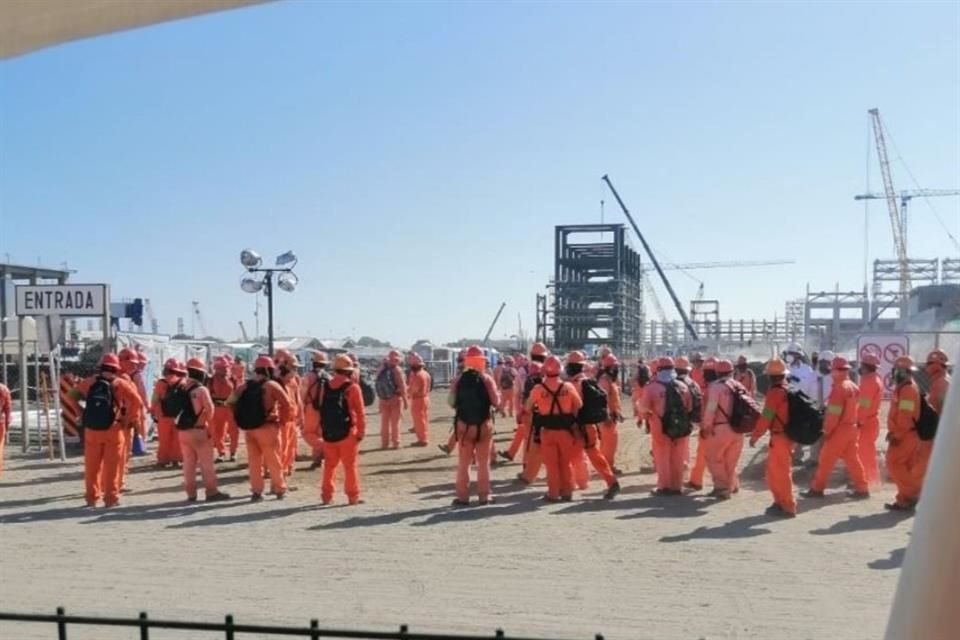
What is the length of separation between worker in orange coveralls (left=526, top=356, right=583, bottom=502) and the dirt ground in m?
0.30

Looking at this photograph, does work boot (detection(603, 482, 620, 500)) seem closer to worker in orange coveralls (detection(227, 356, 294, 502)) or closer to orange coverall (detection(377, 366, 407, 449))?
worker in orange coveralls (detection(227, 356, 294, 502))

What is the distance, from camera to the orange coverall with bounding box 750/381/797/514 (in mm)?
9719

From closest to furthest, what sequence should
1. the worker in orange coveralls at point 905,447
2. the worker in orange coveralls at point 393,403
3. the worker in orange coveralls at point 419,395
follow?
the worker in orange coveralls at point 905,447, the worker in orange coveralls at point 393,403, the worker in orange coveralls at point 419,395

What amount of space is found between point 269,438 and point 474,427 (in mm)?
2500

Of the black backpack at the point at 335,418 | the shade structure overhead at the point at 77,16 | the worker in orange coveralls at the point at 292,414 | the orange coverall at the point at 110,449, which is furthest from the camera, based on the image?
the worker in orange coveralls at the point at 292,414

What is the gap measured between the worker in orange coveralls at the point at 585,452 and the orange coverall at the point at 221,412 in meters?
6.19

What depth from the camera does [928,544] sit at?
67.9 inches

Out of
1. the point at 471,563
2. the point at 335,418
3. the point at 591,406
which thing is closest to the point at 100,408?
the point at 335,418

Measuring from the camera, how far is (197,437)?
36.2 ft

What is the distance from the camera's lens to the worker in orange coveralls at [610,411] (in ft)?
41.7

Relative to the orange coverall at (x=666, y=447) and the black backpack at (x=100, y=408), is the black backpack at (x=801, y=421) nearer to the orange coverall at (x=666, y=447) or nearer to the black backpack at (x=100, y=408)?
the orange coverall at (x=666, y=447)

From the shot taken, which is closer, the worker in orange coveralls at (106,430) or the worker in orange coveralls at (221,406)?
the worker in orange coveralls at (106,430)

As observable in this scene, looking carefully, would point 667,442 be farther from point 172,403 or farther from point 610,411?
point 172,403

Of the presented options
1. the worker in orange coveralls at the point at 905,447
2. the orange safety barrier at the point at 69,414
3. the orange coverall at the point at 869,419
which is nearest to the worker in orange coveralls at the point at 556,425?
the worker in orange coveralls at the point at 905,447
